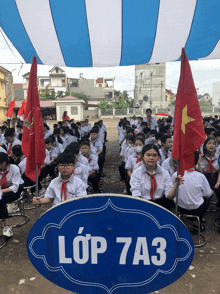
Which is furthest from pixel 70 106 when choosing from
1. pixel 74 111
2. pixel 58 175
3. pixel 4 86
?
pixel 58 175

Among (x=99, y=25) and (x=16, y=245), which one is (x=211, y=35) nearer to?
(x=99, y=25)

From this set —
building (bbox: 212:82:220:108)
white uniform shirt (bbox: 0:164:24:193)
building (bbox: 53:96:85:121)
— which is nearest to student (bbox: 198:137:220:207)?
white uniform shirt (bbox: 0:164:24:193)

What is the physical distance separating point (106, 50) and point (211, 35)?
1.46 m

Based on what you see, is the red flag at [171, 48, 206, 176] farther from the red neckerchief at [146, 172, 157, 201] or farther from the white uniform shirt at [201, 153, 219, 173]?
the white uniform shirt at [201, 153, 219, 173]

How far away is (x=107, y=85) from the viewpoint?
5762 centimetres

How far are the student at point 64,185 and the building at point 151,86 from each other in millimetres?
46321

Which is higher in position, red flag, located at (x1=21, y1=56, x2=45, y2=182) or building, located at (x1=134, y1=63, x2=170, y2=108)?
building, located at (x1=134, y1=63, x2=170, y2=108)

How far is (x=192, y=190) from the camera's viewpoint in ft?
9.66

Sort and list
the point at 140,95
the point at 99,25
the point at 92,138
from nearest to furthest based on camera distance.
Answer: the point at 99,25 → the point at 92,138 → the point at 140,95

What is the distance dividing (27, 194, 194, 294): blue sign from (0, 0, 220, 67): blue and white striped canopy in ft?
8.47

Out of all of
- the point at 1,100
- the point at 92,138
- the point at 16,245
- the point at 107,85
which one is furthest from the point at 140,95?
the point at 16,245

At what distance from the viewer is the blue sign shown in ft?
3.51

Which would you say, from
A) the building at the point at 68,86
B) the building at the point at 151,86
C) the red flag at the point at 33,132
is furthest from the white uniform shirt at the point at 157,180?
the building at the point at 151,86

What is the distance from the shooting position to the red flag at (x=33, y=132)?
1839 millimetres
